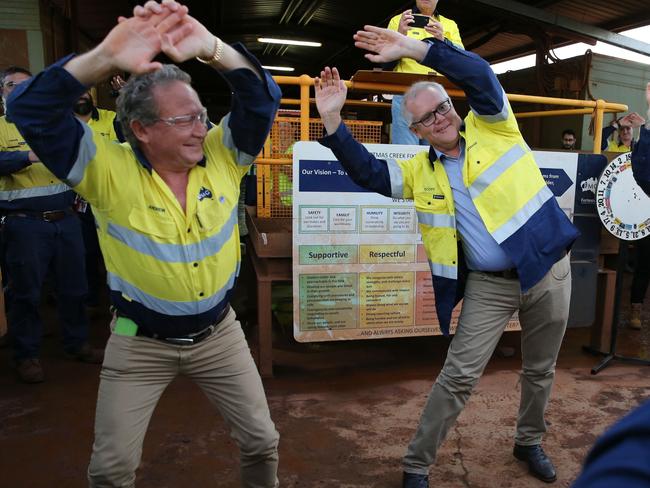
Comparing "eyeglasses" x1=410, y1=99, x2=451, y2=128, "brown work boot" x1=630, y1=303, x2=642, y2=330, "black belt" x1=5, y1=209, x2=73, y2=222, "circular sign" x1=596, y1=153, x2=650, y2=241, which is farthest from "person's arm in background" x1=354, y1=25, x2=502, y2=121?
Result: "brown work boot" x1=630, y1=303, x2=642, y2=330

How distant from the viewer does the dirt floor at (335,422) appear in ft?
9.48

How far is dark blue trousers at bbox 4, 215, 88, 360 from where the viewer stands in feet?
12.9

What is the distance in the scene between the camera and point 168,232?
75.8 inches

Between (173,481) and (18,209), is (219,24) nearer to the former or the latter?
(18,209)

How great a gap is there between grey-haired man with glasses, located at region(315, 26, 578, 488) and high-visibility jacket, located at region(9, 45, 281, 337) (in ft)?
2.13

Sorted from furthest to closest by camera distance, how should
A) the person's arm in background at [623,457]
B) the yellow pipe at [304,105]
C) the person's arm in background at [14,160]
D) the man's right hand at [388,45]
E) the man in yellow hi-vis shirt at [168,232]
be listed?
the yellow pipe at [304,105]
the person's arm in background at [14,160]
the man's right hand at [388,45]
the man in yellow hi-vis shirt at [168,232]
the person's arm in background at [623,457]

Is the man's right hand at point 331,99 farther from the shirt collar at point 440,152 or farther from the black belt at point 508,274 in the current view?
the black belt at point 508,274

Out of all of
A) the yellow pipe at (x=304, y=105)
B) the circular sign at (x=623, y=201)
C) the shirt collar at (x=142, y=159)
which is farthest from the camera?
the circular sign at (x=623, y=201)

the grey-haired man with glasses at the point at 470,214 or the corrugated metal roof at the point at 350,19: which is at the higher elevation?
the corrugated metal roof at the point at 350,19

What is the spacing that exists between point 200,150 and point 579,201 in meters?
3.45

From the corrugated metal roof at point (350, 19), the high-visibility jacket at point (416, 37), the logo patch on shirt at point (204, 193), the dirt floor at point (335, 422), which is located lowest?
the dirt floor at point (335, 422)

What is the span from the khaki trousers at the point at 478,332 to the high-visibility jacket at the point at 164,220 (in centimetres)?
122

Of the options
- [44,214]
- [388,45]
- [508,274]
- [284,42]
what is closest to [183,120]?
[388,45]

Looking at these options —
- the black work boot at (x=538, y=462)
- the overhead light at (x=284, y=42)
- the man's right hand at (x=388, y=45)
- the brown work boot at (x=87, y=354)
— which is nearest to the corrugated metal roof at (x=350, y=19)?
the overhead light at (x=284, y=42)
